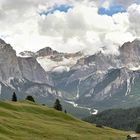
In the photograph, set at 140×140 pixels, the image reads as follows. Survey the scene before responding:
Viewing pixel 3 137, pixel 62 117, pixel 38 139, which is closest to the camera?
pixel 3 137

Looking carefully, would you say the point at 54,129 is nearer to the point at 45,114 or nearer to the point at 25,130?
the point at 25,130

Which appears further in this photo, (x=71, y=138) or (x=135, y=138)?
(x=135, y=138)

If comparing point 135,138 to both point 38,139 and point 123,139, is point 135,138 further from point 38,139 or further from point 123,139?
point 38,139

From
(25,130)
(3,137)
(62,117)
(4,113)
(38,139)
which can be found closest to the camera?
(3,137)

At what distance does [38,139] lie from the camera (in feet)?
347

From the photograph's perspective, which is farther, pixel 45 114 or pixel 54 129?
pixel 45 114

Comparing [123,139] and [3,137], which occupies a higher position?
[3,137]

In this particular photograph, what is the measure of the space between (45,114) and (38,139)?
66029 millimetres

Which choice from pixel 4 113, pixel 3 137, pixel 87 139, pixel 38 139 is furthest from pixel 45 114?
pixel 3 137

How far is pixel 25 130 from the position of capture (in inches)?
4540

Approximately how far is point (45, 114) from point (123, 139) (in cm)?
4148

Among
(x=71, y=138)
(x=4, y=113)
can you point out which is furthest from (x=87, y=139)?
(x=4, y=113)

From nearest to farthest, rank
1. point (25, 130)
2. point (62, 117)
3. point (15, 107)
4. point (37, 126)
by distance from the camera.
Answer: point (25, 130)
point (37, 126)
point (15, 107)
point (62, 117)

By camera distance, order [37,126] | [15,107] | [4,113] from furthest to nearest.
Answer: [15,107] → [4,113] → [37,126]
